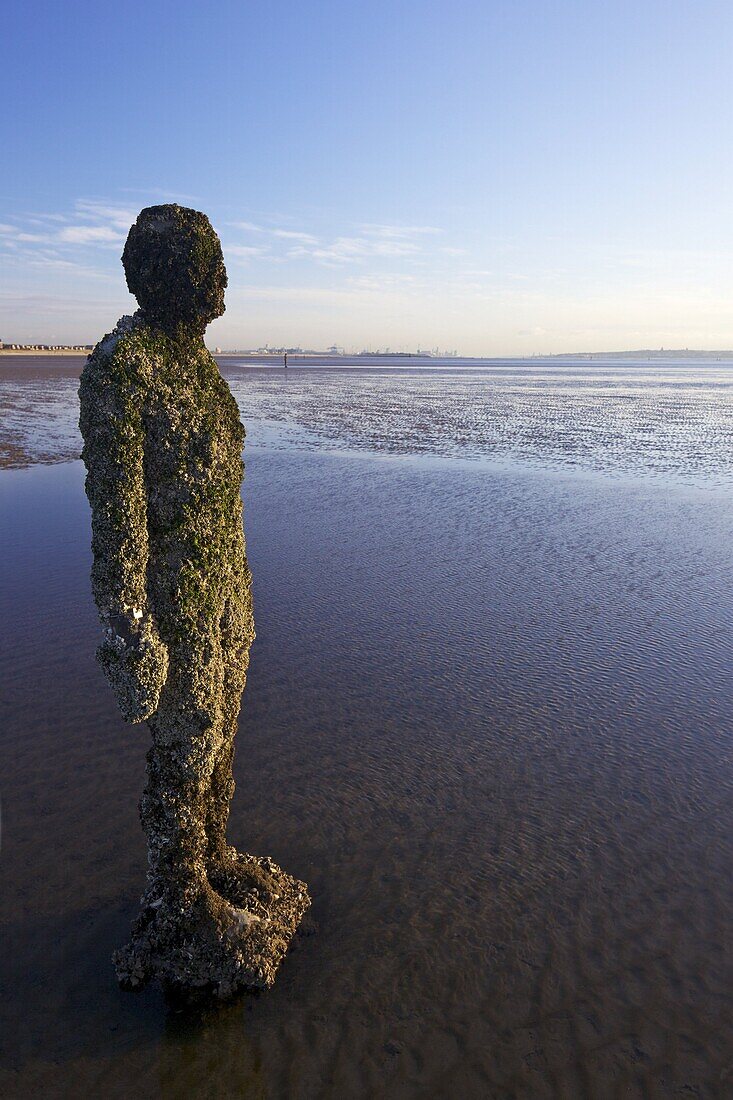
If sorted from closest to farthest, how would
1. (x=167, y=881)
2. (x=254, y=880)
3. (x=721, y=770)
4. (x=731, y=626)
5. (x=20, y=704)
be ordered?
(x=167, y=881)
(x=254, y=880)
(x=721, y=770)
(x=20, y=704)
(x=731, y=626)

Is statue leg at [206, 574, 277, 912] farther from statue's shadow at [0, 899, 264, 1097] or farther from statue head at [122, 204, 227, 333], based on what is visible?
statue head at [122, 204, 227, 333]

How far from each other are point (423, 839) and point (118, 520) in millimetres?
4446

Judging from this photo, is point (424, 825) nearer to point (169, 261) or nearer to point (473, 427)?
point (169, 261)

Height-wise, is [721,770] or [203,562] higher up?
[203,562]

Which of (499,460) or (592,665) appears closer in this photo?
(592,665)

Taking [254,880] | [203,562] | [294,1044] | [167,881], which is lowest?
[294,1044]

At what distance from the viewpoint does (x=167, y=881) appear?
5.10 meters

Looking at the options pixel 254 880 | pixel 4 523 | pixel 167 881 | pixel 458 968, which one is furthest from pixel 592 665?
pixel 4 523

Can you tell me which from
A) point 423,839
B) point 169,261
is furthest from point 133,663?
point 423,839

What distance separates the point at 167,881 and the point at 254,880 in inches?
32.7

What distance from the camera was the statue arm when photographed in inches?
169

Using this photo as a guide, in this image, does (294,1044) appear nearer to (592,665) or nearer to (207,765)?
(207,765)

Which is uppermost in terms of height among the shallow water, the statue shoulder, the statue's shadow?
the statue shoulder

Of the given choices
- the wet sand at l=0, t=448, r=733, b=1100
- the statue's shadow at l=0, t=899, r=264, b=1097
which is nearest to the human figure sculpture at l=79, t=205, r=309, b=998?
the statue's shadow at l=0, t=899, r=264, b=1097
